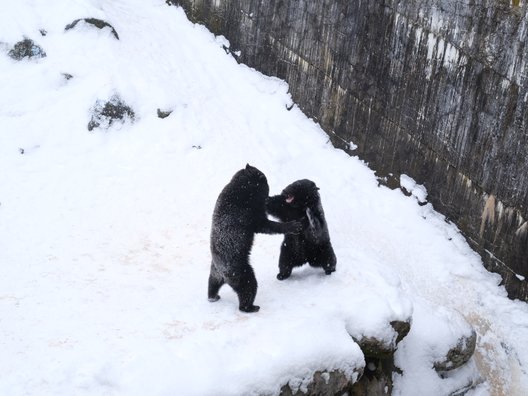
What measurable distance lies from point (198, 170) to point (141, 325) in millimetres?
4277

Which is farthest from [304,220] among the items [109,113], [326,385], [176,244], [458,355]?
[109,113]

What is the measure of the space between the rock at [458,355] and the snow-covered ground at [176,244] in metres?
0.11

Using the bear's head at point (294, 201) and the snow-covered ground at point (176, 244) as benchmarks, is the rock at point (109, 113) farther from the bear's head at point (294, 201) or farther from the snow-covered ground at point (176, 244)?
the bear's head at point (294, 201)

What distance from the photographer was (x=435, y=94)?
8.41 meters

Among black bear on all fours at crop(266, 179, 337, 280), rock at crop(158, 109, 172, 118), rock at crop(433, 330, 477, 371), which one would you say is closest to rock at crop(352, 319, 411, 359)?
rock at crop(433, 330, 477, 371)

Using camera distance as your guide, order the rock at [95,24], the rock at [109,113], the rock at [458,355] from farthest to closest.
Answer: the rock at [95,24]
the rock at [109,113]
the rock at [458,355]

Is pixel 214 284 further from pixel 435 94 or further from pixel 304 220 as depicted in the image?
pixel 435 94

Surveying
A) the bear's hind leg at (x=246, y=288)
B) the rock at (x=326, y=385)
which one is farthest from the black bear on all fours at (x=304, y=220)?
the rock at (x=326, y=385)

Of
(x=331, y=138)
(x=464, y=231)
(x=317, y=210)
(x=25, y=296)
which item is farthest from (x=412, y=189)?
(x=25, y=296)

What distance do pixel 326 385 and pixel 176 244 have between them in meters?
3.41

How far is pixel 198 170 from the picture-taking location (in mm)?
10023

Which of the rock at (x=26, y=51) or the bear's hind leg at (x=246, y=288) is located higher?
A: the rock at (x=26, y=51)

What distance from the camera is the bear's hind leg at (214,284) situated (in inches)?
250

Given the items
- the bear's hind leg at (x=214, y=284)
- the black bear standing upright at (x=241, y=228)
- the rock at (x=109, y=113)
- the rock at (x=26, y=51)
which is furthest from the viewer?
the rock at (x=26, y=51)
